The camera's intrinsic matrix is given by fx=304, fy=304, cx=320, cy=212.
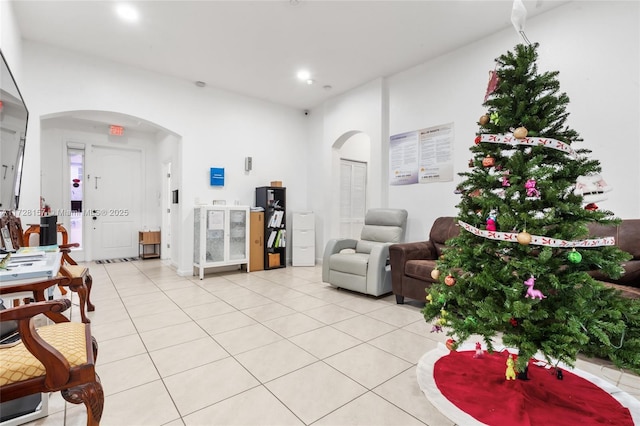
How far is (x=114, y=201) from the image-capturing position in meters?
6.35

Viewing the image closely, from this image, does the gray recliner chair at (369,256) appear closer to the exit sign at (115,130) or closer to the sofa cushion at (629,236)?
the sofa cushion at (629,236)

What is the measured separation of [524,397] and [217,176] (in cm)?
462

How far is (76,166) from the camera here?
19.7ft

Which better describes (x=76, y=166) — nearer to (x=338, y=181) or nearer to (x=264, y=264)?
(x=264, y=264)

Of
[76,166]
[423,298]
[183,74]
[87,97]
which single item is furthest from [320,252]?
[76,166]

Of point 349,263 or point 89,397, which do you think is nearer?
point 89,397

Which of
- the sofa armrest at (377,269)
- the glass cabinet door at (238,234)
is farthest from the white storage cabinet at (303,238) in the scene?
the sofa armrest at (377,269)

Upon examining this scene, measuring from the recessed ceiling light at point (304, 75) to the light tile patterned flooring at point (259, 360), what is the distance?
3.18 metres

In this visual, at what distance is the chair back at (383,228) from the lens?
3.94m

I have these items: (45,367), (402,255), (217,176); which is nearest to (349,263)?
(402,255)

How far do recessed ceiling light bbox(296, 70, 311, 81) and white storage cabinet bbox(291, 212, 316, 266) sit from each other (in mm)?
2235

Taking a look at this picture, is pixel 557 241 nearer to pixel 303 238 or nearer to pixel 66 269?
pixel 66 269

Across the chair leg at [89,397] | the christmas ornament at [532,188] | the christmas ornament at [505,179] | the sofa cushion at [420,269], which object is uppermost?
the christmas ornament at [505,179]

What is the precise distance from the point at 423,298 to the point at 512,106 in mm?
2052
